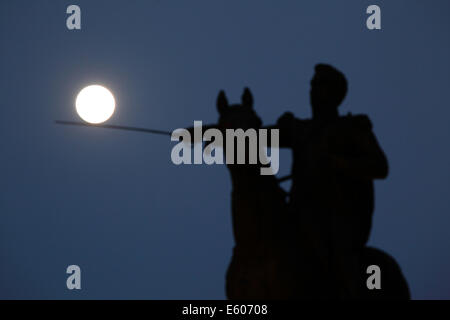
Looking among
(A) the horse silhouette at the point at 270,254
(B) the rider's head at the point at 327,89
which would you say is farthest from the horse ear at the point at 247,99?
(B) the rider's head at the point at 327,89

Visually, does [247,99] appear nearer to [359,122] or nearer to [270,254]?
[359,122]

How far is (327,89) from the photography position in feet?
29.1

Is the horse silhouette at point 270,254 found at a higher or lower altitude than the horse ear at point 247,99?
lower

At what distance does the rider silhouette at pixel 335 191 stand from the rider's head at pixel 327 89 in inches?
7.1

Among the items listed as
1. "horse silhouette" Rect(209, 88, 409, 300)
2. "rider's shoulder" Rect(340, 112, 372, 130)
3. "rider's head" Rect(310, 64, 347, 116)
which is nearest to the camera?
"horse silhouette" Rect(209, 88, 409, 300)

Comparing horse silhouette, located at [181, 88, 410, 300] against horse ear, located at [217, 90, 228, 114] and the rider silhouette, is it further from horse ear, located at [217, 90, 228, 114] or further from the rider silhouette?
horse ear, located at [217, 90, 228, 114]

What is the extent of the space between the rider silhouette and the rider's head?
0.18m

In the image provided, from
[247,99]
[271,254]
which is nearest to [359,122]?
[247,99]

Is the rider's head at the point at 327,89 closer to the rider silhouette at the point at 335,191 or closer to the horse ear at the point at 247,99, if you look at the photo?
the rider silhouette at the point at 335,191

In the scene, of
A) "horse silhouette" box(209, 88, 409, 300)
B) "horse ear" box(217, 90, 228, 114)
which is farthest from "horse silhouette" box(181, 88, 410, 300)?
"horse ear" box(217, 90, 228, 114)

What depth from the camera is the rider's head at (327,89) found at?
887 centimetres

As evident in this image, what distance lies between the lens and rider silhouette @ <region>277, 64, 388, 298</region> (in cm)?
770
